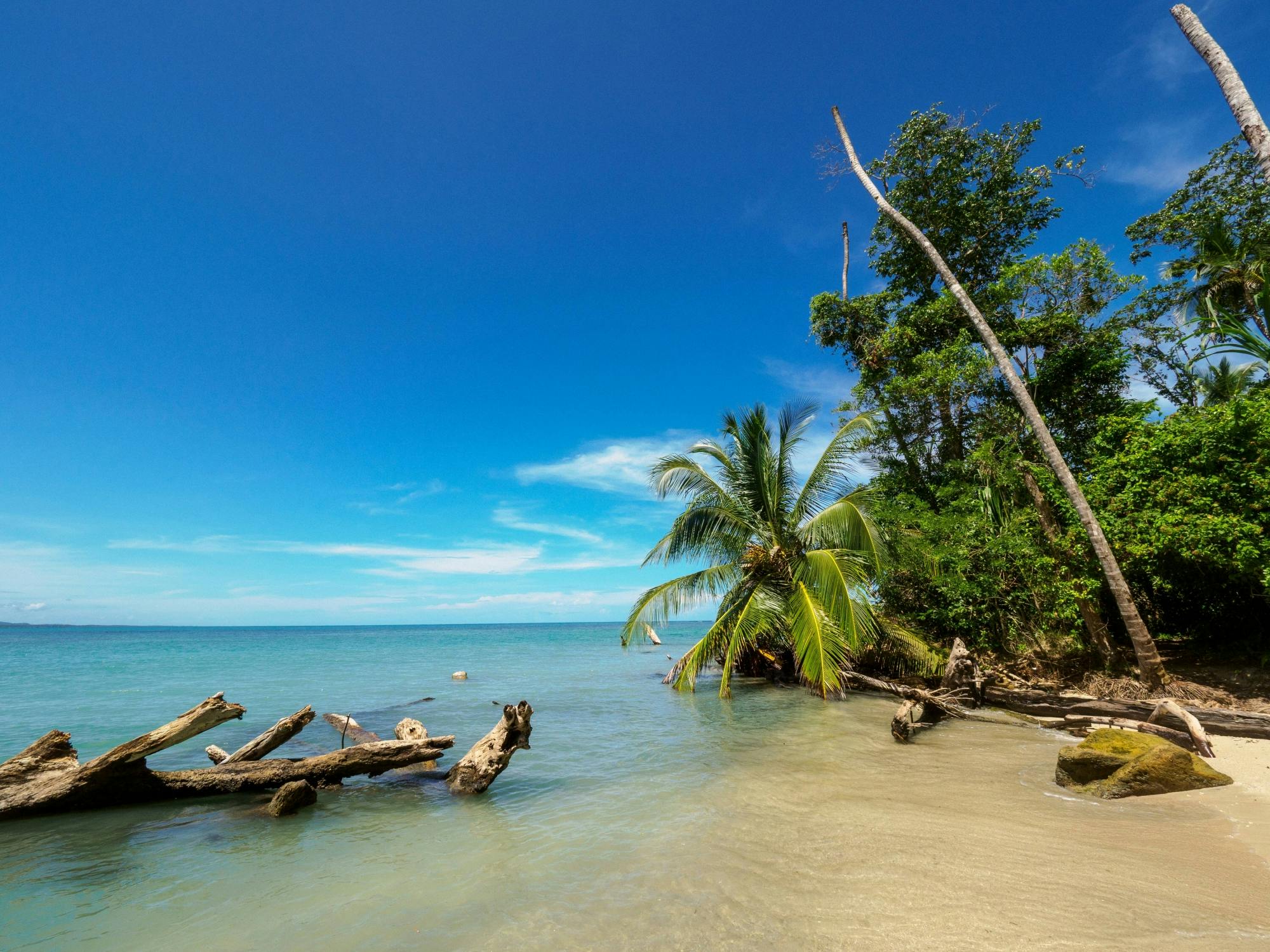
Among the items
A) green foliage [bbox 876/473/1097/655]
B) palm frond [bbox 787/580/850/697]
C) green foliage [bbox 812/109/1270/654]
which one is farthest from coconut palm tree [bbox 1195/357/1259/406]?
palm frond [bbox 787/580/850/697]

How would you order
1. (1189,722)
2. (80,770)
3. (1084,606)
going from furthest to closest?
(1084,606) < (1189,722) < (80,770)

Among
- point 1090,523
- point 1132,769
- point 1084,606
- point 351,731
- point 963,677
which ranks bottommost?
point 351,731

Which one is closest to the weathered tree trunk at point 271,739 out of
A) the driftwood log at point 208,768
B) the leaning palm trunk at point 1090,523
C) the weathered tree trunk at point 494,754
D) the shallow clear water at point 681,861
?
the driftwood log at point 208,768

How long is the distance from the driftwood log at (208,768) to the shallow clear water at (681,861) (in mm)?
183

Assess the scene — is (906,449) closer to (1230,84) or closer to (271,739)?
(1230,84)

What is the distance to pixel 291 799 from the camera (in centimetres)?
488

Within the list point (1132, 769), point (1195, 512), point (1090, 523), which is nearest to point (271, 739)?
point (1132, 769)

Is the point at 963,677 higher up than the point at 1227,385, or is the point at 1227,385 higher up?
the point at 1227,385

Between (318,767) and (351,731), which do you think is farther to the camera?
(351,731)

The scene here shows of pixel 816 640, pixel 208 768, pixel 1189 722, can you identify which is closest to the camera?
pixel 208 768

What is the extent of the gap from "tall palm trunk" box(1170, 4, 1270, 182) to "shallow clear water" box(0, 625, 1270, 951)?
19.9ft

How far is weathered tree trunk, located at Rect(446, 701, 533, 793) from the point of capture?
547cm

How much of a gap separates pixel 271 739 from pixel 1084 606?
453 inches

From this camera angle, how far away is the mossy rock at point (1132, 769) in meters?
4.59
